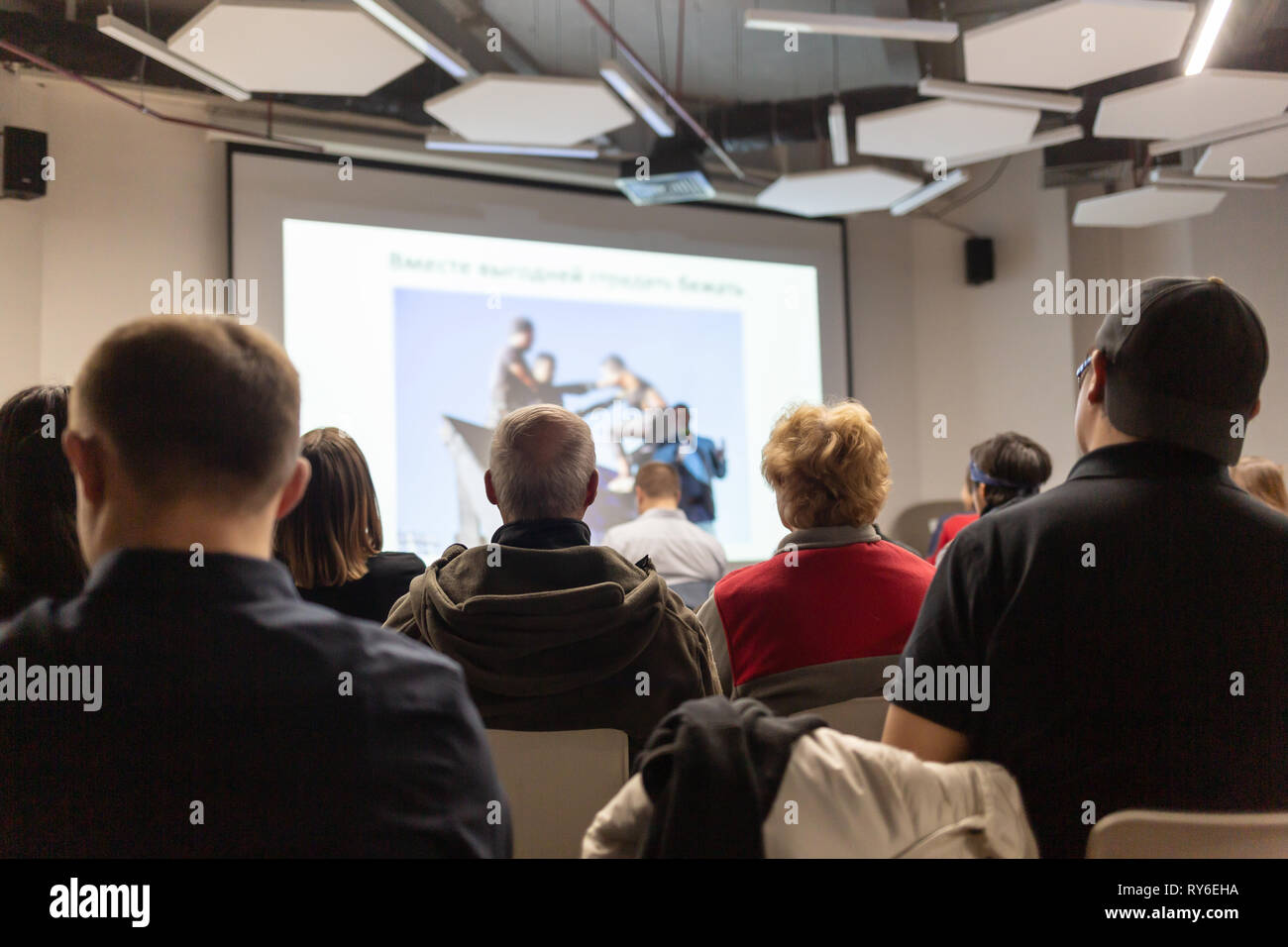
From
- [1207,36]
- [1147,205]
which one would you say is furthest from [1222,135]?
[1207,36]

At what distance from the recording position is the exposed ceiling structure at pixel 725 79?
3.78m

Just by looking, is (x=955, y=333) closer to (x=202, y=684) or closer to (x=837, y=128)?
(x=837, y=128)

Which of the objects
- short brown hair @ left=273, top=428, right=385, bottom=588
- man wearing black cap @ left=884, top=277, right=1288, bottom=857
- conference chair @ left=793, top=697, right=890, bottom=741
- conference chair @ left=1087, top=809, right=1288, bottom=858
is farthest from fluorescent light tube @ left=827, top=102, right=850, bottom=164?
conference chair @ left=1087, top=809, right=1288, bottom=858

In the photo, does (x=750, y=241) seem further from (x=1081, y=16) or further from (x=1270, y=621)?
(x=1270, y=621)

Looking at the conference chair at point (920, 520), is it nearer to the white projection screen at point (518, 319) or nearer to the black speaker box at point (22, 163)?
the white projection screen at point (518, 319)

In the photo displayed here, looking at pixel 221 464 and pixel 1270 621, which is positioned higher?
pixel 221 464

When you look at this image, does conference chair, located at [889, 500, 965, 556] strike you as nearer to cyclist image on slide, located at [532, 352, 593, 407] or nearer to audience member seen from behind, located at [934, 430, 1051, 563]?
cyclist image on slide, located at [532, 352, 593, 407]

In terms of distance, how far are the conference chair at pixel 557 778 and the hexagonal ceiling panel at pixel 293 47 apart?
294cm

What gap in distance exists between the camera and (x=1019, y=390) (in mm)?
7027

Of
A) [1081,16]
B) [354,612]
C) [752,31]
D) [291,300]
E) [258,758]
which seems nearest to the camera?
[258,758]

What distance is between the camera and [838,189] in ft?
18.0

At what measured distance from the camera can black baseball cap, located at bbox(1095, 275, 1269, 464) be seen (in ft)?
3.93

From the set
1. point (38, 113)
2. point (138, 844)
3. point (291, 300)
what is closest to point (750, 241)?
point (291, 300)
